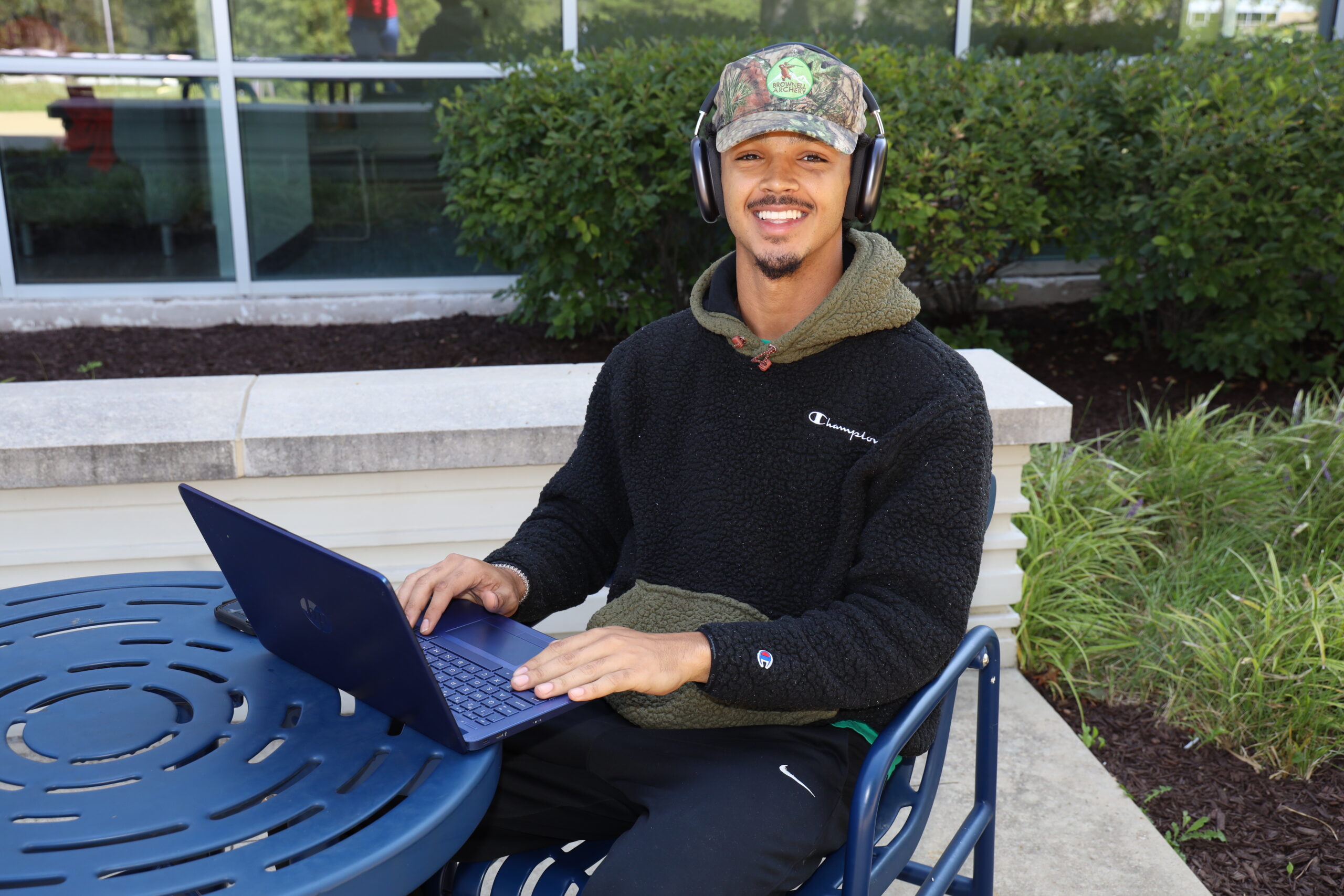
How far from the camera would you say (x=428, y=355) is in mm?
5406

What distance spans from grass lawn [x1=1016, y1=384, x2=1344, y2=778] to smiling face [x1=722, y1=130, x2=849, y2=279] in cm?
194

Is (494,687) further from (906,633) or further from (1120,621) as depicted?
(1120,621)

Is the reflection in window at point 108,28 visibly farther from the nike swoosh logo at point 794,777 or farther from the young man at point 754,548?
the nike swoosh logo at point 794,777

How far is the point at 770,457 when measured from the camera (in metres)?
1.96

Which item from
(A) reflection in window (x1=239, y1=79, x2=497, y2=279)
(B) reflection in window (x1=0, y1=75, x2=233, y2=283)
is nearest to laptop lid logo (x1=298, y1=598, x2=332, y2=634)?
(A) reflection in window (x1=239, y1=79, x2=497, y2=279)

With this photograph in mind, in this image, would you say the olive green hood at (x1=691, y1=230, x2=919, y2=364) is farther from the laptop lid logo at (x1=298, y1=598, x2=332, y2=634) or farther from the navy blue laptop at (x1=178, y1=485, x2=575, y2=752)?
the laptop lid logo at (x1=298, y1=598, x2=332, y2=634)

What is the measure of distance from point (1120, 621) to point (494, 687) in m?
2.54

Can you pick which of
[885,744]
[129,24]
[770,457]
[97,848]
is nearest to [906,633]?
[885,744]

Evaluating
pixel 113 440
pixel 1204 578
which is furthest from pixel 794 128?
pixel 1204 578

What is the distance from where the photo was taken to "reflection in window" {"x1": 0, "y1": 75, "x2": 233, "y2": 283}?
621 cm

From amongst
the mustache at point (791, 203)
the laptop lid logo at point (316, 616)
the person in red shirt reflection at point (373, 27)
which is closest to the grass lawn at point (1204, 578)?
the mustache at point (791, 203)

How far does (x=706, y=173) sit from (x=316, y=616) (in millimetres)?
1118

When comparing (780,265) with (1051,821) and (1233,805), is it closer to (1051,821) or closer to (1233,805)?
(1051,821)

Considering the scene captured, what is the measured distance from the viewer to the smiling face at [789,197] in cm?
197
